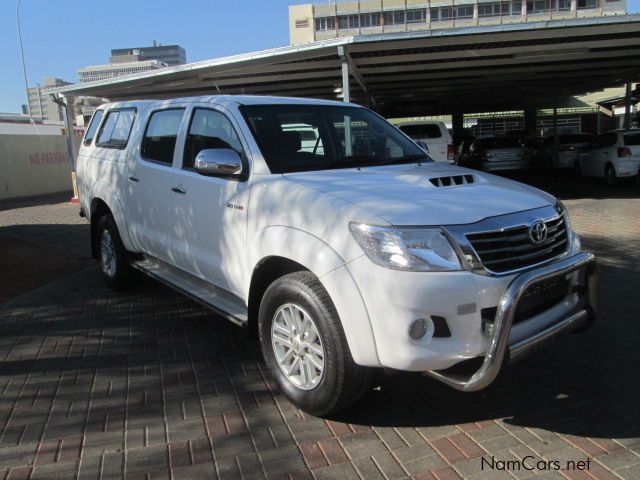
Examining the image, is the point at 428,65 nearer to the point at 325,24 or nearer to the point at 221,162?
the point at 221,162

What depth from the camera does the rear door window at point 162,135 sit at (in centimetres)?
476

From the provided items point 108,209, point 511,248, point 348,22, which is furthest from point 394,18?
point 511,248

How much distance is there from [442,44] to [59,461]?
1158 cm

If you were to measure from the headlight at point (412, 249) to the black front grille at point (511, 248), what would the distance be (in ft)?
0.52

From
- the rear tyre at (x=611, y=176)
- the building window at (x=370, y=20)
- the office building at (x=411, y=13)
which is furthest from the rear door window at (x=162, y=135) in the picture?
the building window at (x=370, y=20)

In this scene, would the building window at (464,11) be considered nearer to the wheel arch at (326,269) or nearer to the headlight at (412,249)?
the wheel arch at (326,269)

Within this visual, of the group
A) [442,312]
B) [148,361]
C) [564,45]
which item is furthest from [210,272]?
[564,45]

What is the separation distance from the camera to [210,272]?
13.8 ft

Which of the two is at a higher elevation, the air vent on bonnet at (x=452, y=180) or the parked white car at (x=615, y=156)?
the air vent on bonnet at (x=452, y=180)

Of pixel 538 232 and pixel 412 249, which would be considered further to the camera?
pixel 538 232

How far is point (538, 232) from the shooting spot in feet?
10.2

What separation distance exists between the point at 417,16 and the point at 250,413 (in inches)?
3577

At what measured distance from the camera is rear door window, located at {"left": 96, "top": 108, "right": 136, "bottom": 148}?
5.63 m

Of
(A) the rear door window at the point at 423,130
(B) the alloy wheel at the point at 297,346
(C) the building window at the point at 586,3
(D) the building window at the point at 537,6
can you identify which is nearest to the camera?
(B) the alloy wheel at the point at 297,346
